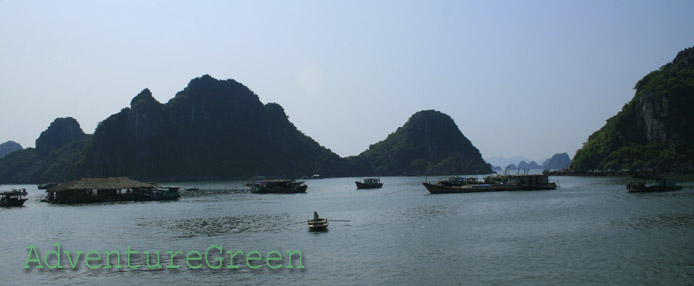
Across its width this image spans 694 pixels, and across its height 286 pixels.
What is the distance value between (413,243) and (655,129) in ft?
558

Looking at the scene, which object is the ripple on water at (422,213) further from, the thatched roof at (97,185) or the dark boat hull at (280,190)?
the dark boat hull at (280,190)

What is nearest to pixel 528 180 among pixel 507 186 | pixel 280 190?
pixel 507 186

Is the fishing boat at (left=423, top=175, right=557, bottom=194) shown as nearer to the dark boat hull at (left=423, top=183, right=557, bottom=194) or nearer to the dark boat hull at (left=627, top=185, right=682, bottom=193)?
the dark boat hull at (left=423, top=183, right=557, bottom=194)

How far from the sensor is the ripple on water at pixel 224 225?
43781 millimetres

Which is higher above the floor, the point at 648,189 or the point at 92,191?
the point at 92,191

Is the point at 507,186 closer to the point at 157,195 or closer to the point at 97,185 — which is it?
the point at 157,195

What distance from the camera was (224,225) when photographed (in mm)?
48875

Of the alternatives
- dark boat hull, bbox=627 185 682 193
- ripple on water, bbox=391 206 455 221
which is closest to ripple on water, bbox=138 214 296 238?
ripple on water, bbox=391 206 455 221

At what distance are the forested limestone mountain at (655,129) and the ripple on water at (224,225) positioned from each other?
148m

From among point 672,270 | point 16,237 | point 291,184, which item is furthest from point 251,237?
point 291,184

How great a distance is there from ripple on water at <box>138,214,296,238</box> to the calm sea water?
0.11 meters

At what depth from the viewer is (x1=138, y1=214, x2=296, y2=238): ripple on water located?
43.8 m

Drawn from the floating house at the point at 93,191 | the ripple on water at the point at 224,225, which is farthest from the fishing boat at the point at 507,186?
the floating house at the point at 93,191

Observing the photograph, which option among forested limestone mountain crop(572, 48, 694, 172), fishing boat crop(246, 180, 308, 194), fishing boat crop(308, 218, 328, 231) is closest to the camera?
fishing boat crop(308, 218, 328, 231)
